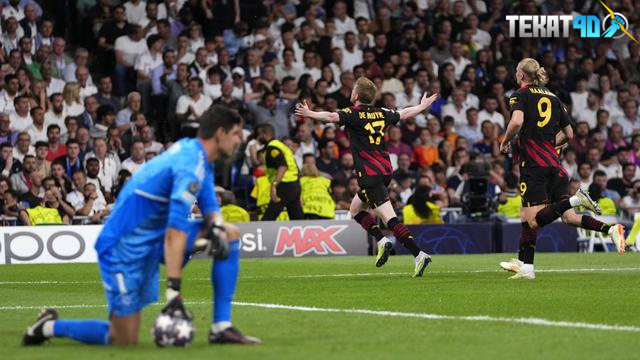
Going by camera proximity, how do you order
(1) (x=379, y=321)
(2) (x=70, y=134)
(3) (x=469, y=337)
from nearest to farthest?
(3) (x=469, y=337), (1) (x=379, y=321), (2) (x=70, y=134)

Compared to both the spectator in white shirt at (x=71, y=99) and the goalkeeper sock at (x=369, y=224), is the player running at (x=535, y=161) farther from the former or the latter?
the spectator in white shirt at (x=71, y=99)

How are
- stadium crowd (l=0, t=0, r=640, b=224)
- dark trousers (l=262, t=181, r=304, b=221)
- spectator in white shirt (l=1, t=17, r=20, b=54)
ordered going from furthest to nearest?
spectator in white shirt (l=1, t=17, r=20, b=54) → stadium crowd (l=0, t=0, r=640, b=224) → dark trousers (l=262, t=181, r=304, b=221)

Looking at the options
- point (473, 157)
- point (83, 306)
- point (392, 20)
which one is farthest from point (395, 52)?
point (83, 306)

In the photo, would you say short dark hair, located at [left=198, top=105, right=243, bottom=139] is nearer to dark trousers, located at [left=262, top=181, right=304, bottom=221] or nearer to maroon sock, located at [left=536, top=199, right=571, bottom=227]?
maroon sock, located at [left=536, top=199, right=571, bottom=227]

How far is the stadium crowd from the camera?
22500mm

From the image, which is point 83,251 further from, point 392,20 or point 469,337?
point 469,337

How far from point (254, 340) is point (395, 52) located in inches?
797

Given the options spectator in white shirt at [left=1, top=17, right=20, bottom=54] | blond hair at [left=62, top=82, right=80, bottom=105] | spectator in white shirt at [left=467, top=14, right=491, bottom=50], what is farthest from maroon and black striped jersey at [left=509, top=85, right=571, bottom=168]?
spectator in white shirt at [left=467, top=14, right=491, bottom=50]

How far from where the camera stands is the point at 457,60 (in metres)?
27.8

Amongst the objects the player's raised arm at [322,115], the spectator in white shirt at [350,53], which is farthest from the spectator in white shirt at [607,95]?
the player's raised arm at [322,115]

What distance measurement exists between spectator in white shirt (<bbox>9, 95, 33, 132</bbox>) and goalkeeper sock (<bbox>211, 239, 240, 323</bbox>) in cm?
1557

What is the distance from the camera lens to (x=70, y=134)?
22531 millimetres

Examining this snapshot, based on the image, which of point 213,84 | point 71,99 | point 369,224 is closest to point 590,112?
point 213,84

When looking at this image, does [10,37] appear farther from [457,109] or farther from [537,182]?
[537,182]
